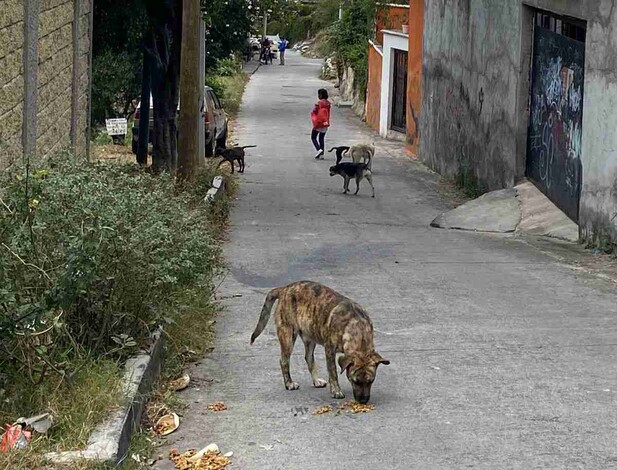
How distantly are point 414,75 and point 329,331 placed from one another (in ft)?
80.8

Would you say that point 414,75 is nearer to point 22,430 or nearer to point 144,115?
point 144,115

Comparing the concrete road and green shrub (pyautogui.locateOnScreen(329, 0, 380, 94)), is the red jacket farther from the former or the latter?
green shrub (pyautogui.locateOnScreen(329, 0, 380, 94))

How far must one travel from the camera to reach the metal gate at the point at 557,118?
1653 centimetres

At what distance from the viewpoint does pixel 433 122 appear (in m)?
28.1

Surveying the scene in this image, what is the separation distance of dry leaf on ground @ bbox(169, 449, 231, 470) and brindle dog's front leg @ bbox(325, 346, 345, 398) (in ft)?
4.31

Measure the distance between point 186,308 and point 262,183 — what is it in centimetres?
1528

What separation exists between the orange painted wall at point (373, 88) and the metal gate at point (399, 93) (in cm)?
165

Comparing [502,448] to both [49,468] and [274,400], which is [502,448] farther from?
[49,468]

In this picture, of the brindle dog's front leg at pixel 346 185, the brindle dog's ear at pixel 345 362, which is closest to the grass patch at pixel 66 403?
the brindle dog's ear at pixel 345 362

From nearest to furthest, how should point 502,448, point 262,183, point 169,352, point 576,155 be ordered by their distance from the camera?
point 502,448 < point 169,352 < point 576,155 < point 262,183

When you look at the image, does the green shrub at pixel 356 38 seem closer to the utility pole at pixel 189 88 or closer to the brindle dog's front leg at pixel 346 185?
the brindle dog's front leg at pixel 346 185

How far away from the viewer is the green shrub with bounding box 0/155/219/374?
631cm

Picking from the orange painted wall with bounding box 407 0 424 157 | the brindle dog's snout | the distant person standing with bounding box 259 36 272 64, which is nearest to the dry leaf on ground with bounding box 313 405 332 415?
the brindle dog's snout

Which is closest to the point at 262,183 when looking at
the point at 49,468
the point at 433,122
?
the point at 433,122
